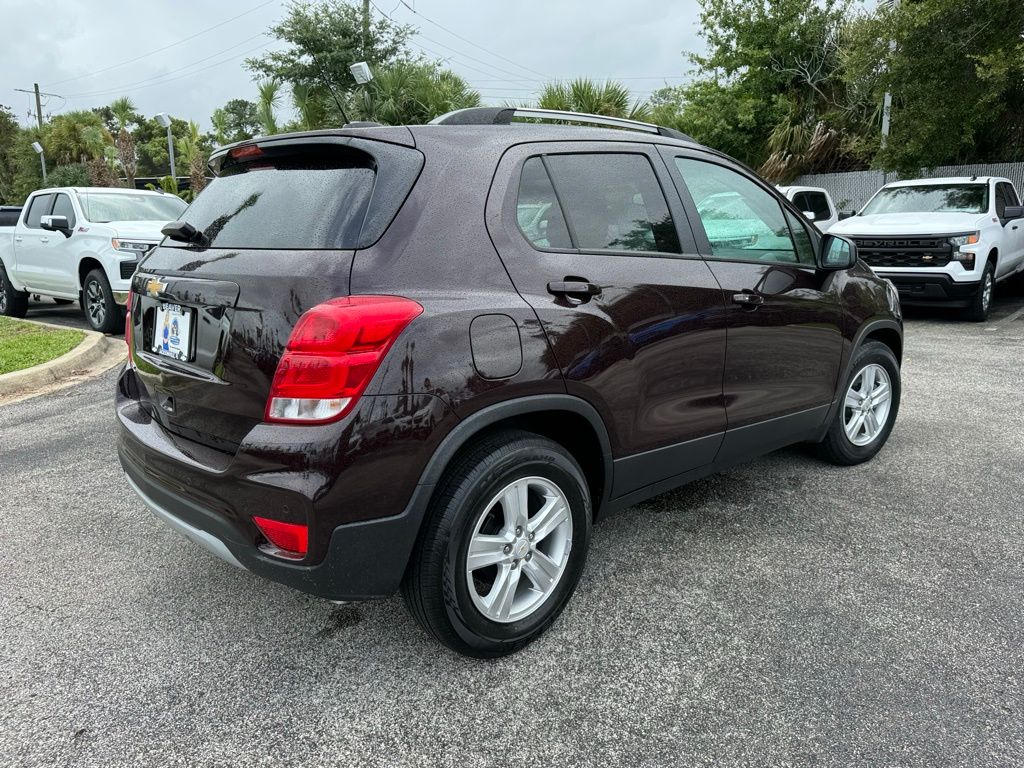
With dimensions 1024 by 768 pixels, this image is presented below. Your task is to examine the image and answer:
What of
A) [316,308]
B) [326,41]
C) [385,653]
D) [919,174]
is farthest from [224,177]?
[326,41]

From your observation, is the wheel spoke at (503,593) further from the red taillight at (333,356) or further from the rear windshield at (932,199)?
the rear windshield at (932,199)

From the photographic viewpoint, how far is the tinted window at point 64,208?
9273 mm

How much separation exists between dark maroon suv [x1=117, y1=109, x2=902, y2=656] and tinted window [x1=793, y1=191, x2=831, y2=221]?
11702 mm

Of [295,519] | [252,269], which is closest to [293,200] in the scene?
[252,269]

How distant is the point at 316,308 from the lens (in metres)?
2.06

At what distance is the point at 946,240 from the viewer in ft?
30.3

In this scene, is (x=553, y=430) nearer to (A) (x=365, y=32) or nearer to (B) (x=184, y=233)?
(B) (x=184, y=233)

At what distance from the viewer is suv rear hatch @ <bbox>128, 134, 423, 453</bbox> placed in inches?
84.4

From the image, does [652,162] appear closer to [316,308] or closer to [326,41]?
[316,308]

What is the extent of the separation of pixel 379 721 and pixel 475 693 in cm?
30

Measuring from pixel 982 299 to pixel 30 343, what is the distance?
10985 mm

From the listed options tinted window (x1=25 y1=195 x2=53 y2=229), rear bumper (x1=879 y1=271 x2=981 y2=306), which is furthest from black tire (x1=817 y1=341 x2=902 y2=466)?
tinted window (x1=25 y1=195 x2=53 y2=229)

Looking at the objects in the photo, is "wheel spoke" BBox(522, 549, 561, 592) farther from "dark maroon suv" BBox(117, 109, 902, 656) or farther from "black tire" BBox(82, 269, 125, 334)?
"black tire" BBox(82, 269, 125, 334)

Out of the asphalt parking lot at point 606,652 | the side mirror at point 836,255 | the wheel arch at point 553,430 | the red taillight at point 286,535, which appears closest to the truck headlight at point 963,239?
the asphalt parking lot at point 606,652
